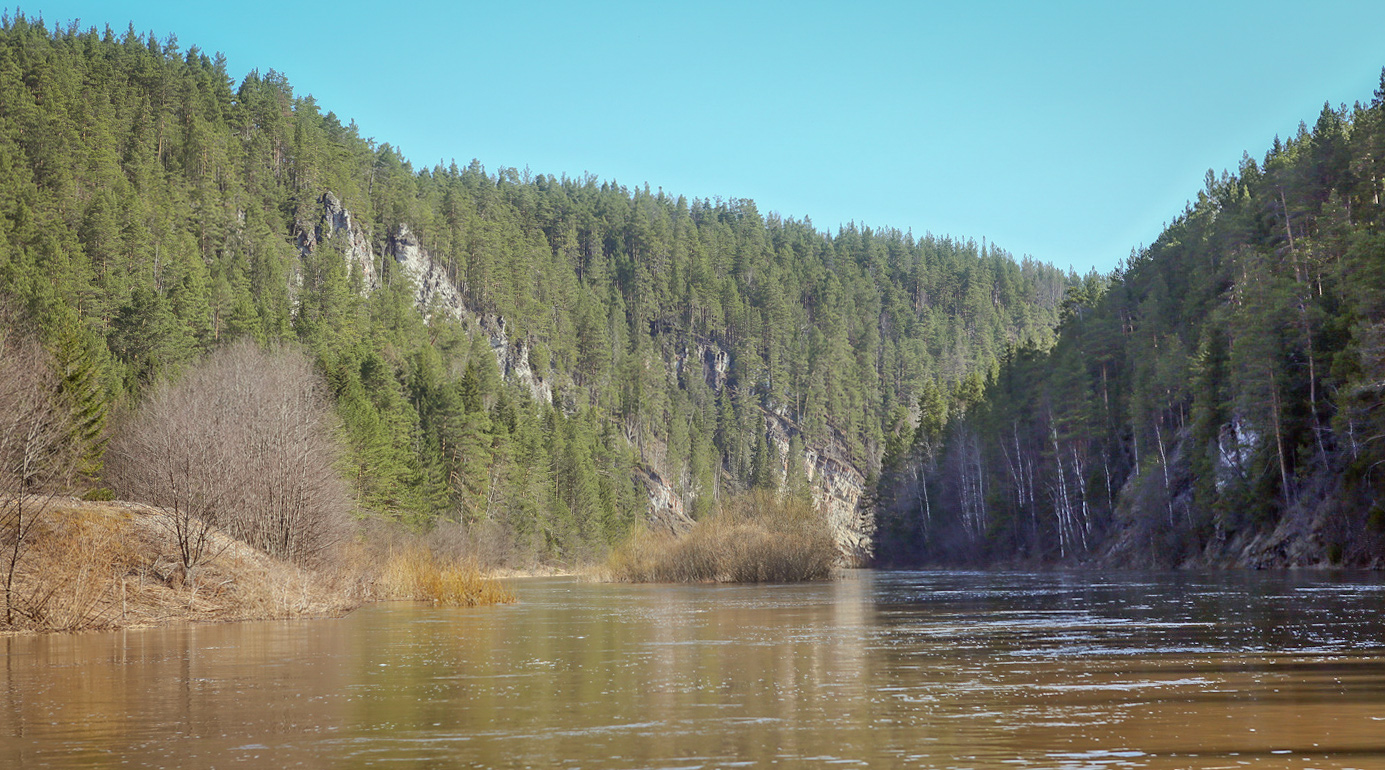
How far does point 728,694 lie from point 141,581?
2183 centimetres

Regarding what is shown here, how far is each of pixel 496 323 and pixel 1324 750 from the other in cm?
16556

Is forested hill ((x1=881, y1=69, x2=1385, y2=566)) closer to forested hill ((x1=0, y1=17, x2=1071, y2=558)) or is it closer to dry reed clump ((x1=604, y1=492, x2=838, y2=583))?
forested hill ((x1=0, y1=17, x2=1071, y2=558))

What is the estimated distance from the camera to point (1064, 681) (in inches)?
555

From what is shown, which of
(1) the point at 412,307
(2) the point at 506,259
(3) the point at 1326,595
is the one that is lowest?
(3) the point at 1326,595

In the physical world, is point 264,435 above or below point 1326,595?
above

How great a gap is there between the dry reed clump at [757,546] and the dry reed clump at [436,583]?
14.5 m

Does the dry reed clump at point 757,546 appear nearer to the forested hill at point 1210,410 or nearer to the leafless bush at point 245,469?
the leafless bush at point 245,469

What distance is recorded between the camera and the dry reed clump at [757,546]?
56625 millimetres

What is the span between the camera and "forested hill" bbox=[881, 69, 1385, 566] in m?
52.8

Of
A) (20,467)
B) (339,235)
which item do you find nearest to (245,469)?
(20,467)

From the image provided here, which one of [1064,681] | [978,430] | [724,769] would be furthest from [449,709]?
[978,430]

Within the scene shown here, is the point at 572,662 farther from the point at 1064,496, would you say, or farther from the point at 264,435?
the point at 1064,496

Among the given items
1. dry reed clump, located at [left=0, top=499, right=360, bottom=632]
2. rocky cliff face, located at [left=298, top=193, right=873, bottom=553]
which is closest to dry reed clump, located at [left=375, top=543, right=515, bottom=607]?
dry reed clump, located at [left=0, top=499, right=360, bottom=632]

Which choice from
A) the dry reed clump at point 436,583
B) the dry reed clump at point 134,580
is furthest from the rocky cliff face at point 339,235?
the dry reed clump at point 134,580
